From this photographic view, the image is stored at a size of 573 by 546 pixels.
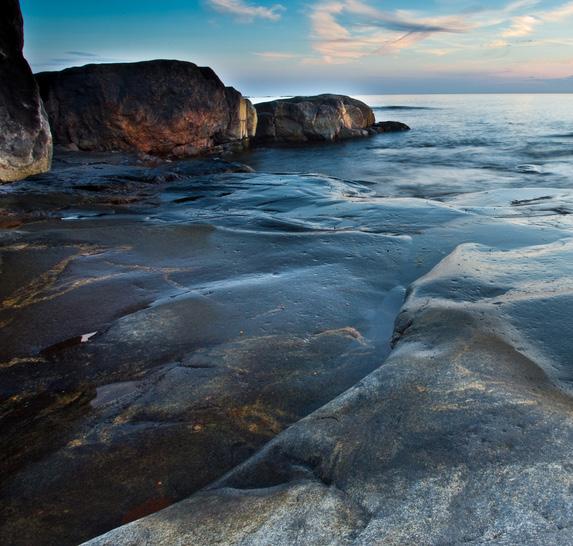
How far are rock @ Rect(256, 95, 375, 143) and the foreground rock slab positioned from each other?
26.5 m

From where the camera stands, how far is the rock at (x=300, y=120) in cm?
2827

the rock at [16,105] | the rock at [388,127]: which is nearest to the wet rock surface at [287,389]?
the rock at [16,105]


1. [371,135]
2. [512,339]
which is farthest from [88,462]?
[371,135]

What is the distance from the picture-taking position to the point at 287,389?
3164mm

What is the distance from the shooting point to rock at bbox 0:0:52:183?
→ 1066cm

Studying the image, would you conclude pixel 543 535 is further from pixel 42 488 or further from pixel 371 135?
pixel 371 135

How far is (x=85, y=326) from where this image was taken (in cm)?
407

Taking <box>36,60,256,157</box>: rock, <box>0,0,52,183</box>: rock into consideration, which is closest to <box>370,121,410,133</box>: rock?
<box>36,60,256,157</box>: rock

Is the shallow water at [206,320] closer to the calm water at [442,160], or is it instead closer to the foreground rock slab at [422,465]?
the foreground rock slab at [422,465]

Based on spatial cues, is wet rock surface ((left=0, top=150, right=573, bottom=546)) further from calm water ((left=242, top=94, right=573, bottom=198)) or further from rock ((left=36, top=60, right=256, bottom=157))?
rock ((left=36, top=60, right=256, bottom=157))

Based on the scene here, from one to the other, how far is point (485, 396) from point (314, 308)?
2065 millimetres

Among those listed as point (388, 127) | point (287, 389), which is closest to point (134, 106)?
point (287, 389)

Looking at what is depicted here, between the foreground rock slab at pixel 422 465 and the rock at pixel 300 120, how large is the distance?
26.5 metres

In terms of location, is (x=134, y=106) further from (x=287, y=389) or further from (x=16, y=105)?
(x=287, y=389)
